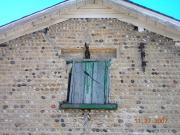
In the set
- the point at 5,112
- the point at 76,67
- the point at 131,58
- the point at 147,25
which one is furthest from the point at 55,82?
the point at 147,25

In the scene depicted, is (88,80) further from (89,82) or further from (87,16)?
(87,16)

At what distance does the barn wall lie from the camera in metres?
9.21

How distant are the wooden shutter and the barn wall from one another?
204 mm

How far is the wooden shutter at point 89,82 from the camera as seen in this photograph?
9.64m

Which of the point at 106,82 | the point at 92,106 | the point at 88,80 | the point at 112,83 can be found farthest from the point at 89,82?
the point at 92,106

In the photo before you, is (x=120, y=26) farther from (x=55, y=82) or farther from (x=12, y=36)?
(x=12, y=36)

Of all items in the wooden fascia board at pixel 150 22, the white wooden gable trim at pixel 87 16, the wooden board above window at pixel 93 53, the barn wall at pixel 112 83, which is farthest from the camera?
the wooden board above window at pixel 93 53

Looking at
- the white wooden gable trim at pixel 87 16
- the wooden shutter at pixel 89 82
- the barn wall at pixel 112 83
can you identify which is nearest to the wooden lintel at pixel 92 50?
the barn wall at pixel 112 83

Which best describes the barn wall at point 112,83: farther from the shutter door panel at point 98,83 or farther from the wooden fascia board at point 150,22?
the shutter door panel at point 98,83

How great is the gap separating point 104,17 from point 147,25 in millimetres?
1231

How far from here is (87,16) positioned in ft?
34.8

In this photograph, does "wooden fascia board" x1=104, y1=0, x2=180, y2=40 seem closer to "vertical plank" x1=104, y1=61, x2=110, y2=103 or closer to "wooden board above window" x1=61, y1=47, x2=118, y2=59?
"wooden board above window" x1=61, y1=47, x2=118, y2=59

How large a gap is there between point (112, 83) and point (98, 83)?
39 cm

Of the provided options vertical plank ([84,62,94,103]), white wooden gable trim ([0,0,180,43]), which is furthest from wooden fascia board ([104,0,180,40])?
vertical plank ([84,62,94,103])
